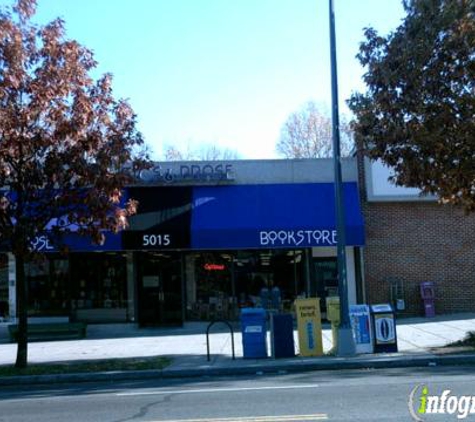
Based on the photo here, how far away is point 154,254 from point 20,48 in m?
10.2

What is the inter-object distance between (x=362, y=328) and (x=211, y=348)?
13.0ft

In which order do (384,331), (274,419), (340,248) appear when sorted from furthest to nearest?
(340,248), (384,331), (274,419)

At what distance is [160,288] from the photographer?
22.8 metres

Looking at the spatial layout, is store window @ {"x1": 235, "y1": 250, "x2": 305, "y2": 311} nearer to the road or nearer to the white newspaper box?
the white newspaper box

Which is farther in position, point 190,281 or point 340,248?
point 190,281

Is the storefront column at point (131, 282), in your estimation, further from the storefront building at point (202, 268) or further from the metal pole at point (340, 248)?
the metal pole at point (340, 248)

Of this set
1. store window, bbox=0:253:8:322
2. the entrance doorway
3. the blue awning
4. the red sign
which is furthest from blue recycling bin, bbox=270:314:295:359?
store window, bbox=0:253:8:322

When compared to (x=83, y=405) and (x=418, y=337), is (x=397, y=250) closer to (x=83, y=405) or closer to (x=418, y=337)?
(x=418, y=337)

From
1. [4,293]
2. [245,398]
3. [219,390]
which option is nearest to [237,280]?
[4,293]

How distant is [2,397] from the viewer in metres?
11.5

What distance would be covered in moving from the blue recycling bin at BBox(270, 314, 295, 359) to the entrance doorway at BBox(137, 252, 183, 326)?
337 inches

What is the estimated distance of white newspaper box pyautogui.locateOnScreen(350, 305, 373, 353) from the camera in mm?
14812

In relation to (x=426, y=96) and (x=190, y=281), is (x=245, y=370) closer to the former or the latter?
(x=426, y=96)

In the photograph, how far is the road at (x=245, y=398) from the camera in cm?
828
